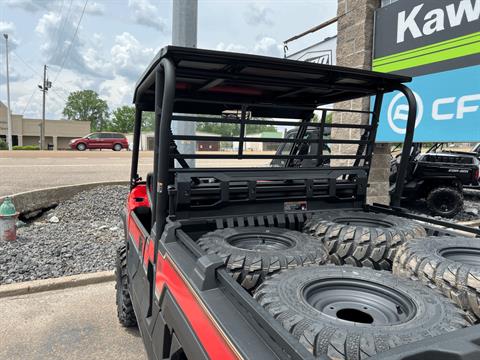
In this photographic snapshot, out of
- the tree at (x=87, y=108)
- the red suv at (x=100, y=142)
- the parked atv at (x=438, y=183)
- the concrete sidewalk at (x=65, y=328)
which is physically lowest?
the concrete sidewalk at (x=65, y=328)

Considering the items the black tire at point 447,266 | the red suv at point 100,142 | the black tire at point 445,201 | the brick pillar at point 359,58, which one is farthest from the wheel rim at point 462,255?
the red suv at point 100,142

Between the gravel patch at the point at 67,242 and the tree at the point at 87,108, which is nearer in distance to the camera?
the gravel patch at the point at 67,242

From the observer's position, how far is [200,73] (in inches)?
94.5

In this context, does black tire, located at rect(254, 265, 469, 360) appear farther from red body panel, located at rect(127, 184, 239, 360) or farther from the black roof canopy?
the black roof canopy

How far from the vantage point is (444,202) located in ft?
28.2

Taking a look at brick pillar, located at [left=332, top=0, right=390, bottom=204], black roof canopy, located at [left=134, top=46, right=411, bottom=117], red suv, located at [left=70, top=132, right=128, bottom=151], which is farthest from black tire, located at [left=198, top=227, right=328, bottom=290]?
red suv, located at [left=70, top=132, right=128, bottom=151]

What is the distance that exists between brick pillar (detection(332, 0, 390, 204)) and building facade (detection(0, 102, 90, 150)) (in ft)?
186

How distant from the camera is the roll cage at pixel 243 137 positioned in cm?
211

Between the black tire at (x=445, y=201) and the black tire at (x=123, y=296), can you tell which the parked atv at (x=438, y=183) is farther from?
the black tire at (x=123, y=296)

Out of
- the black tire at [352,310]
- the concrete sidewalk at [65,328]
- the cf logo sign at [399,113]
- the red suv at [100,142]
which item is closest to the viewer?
the black tire at [352,310]

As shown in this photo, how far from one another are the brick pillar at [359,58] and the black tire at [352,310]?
470cm

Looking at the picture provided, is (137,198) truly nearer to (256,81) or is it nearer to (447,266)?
(256,81)

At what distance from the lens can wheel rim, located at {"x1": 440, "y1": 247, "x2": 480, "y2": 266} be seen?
189cm

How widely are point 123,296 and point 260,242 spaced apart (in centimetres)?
164
